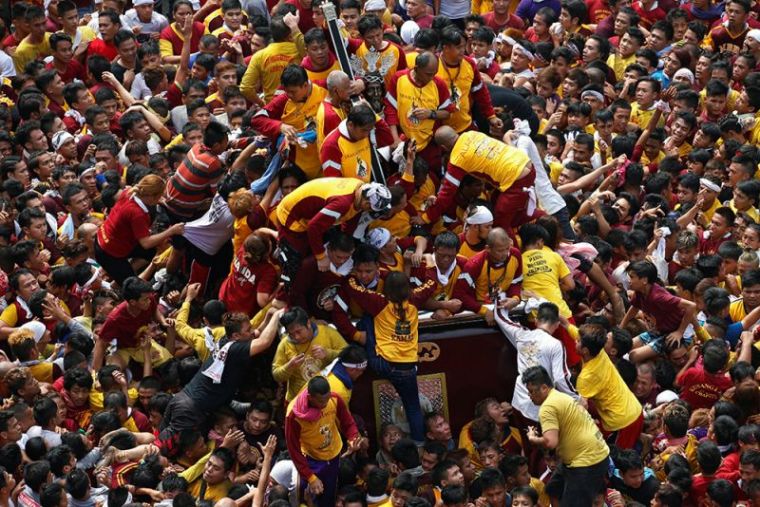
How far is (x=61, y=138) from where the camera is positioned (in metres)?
17.6

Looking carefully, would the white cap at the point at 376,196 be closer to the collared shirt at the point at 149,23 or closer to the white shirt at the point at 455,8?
the white shirt at the point at 455,8

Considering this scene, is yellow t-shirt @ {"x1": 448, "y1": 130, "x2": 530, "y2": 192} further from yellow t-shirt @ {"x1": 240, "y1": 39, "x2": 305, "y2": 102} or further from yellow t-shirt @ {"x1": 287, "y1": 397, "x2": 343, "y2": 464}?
yellow t-shirt @ {"x1": 240, "y1": 39, "x2": 305, "y2": 102}

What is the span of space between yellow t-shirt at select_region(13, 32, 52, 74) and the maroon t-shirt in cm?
790

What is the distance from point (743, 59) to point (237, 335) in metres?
7.11

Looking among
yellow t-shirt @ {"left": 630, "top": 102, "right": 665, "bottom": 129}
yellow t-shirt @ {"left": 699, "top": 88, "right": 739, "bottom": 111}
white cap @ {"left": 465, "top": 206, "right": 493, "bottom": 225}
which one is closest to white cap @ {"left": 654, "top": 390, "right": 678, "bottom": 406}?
white cap @ {"left": 465, "top": 206, "right": 493, "bottom": 225}

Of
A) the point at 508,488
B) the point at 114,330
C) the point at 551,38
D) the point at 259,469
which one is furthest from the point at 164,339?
the point at 551,38

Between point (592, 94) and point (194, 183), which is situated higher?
point (194, 183)

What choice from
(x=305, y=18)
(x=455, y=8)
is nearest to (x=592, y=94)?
(x=455, y=8)

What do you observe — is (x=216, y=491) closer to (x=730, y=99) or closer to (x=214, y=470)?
(x=214, y=470)

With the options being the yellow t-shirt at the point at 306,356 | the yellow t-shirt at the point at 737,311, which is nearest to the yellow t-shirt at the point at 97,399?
the yellow t-shirt at the point at 306,356

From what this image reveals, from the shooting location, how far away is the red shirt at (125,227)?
1550 cm

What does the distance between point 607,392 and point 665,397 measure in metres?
0.79

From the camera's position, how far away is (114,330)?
14750mm

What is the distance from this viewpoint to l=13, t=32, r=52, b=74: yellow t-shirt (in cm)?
1956
